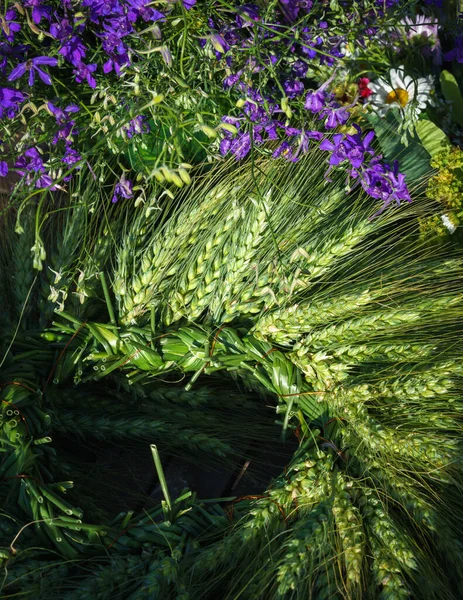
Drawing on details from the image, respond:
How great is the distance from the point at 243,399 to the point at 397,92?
568 mm

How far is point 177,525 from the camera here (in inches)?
29.6

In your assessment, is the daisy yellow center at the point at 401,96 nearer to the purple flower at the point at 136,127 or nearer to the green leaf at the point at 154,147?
the green leaf at the point at 154,147

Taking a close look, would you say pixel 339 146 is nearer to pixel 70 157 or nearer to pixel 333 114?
pixel 333 114

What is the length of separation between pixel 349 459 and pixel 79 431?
35 centimetres

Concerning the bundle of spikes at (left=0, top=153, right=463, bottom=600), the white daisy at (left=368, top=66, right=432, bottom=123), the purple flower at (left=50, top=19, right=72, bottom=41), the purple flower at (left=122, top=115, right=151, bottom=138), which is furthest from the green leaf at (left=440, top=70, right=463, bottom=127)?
the purple flower at (left=50, top=19, right=72, bottom=41)

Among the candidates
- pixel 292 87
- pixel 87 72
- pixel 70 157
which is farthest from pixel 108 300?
pixel 292 87

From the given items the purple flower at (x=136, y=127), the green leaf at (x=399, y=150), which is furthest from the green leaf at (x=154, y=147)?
the green leaf at (x=399, y=150)

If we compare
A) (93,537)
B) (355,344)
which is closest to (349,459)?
(355,344)

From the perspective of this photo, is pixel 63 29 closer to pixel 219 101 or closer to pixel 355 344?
pixel 219 101

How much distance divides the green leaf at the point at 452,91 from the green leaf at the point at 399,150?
87 mm

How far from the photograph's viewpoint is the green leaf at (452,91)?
3.38 ft

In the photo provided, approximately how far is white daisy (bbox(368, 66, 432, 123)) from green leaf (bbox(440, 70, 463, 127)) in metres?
0.03

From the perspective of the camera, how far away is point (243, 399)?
Answer: 917 millimetres

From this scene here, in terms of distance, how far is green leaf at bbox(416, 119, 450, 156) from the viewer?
101cm
